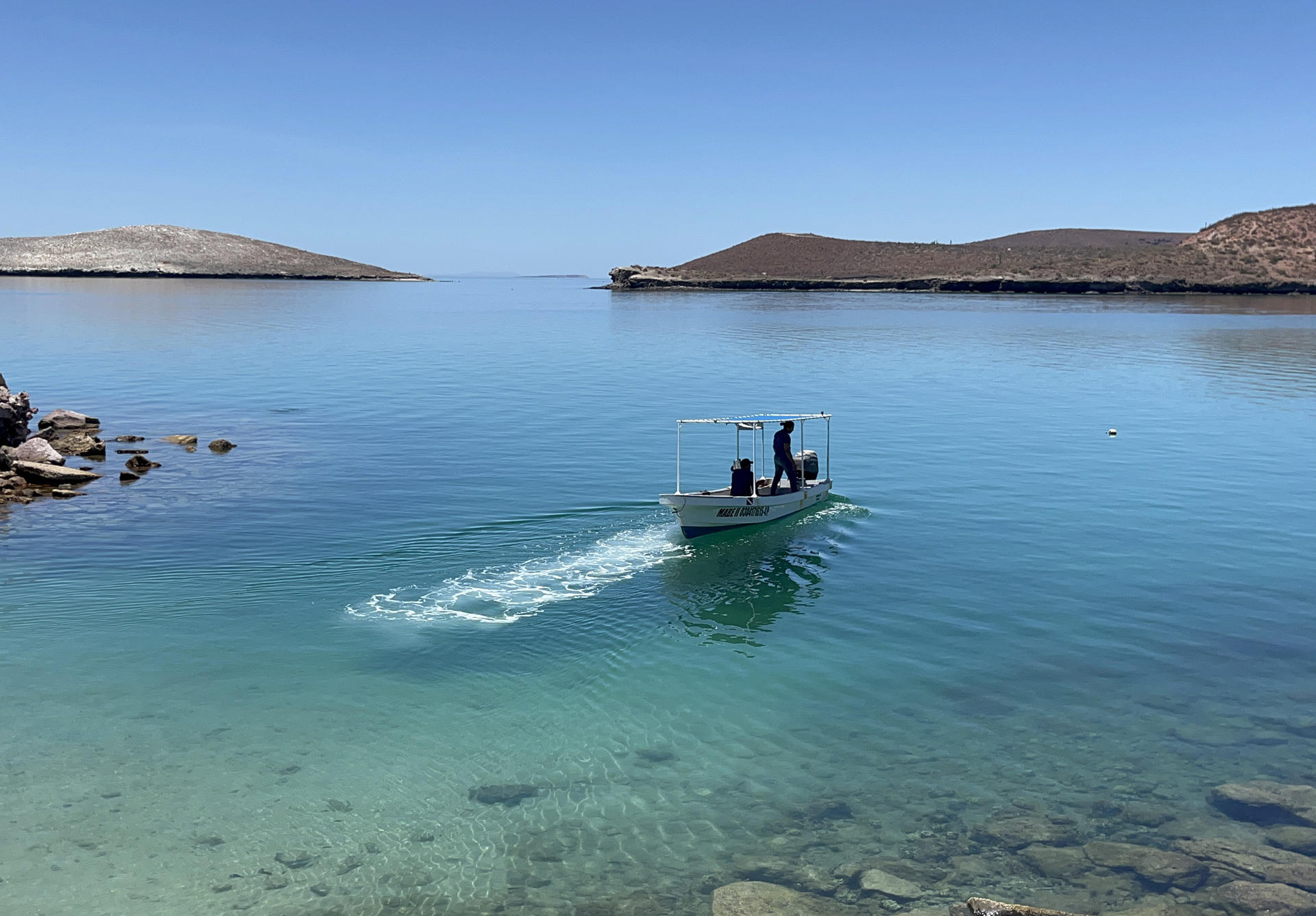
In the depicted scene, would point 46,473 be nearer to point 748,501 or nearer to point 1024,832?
point 748,501

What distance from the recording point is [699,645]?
2006 centimetres

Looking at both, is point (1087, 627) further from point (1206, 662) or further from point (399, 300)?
point (399, 300)

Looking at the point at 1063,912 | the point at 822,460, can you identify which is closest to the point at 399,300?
the point at 822,460

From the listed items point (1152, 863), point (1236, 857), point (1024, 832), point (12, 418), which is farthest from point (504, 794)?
point (12, 418)

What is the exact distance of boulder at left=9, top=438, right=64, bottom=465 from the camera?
33094 mm

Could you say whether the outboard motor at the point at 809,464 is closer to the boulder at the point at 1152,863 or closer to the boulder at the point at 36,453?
the boulder at the point at 1152,863

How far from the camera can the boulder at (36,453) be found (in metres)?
33.1

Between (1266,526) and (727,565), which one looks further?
(1266,526)

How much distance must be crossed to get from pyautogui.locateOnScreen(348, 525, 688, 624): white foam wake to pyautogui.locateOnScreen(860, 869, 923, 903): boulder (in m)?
9.83

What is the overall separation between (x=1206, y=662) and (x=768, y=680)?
780cm

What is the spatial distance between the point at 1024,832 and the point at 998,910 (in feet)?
8.03

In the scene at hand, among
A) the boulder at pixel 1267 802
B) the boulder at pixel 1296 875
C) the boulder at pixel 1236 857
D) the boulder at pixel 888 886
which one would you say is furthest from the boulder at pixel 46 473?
the boulder at pixel 1296 875

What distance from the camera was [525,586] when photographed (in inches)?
896

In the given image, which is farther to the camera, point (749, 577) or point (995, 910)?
point (749, 577)
